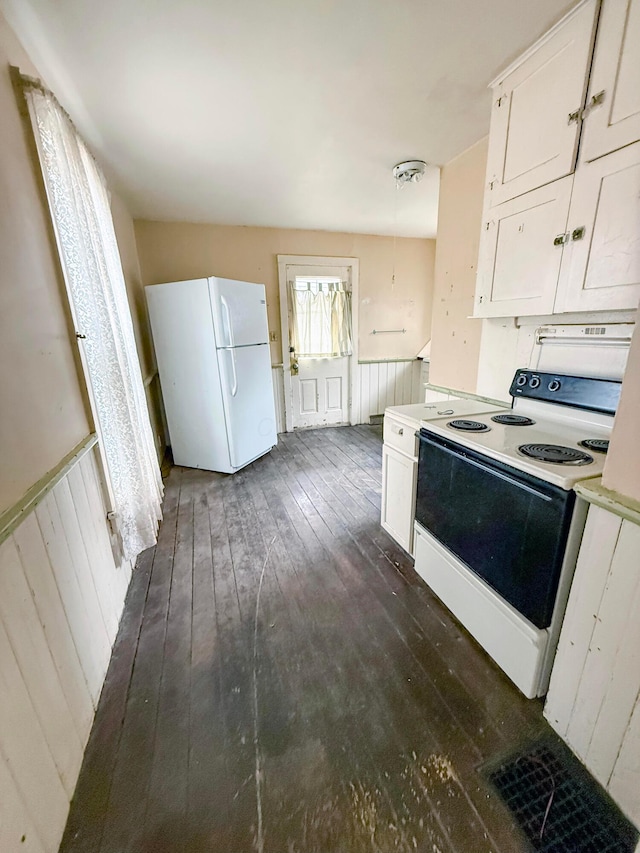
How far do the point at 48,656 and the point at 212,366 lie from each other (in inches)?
86.9

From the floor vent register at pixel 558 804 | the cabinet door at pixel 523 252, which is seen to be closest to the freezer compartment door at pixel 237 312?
the cabinet door at pixel 523 252

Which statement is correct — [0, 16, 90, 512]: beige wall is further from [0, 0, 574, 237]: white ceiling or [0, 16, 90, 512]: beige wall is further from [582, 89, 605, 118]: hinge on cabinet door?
[582, 89, 605, 118]: hinge on cabinet door

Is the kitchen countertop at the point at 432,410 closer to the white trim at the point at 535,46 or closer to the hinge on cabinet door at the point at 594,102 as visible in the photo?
the hinge on cabinet door at the point at 594,102

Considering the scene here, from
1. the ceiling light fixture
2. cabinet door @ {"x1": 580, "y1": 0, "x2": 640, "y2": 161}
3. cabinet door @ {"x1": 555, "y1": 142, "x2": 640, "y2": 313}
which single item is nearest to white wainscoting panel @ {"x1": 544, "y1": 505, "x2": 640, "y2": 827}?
cabinet door @ {"x1": 555, "y1": 142, "x2": 640, "y2": 313}

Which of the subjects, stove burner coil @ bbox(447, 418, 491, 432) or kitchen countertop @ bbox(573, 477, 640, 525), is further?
stove burner coil @ bbox(447, 418, 491, 432)

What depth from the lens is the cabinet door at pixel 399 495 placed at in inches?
71.8

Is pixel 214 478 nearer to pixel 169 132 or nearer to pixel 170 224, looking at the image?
pixel 169 132

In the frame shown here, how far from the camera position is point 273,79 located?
1.52 metres

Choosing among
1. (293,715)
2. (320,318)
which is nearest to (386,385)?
(320,318)

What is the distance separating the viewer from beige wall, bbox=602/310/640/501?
83 centimetres

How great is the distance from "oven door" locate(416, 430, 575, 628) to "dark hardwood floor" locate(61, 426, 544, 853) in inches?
15.5

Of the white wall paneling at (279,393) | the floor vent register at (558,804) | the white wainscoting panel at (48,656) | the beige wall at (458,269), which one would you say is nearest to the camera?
the white wainscoting panel at (48,656)

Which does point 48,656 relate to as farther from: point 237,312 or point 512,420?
point 237,312

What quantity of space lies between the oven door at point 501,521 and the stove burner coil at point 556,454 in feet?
0.34
